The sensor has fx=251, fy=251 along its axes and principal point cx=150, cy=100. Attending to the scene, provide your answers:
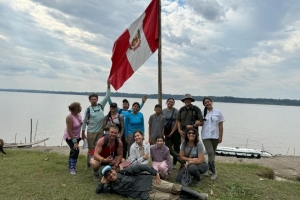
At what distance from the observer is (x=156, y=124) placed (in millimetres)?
6465

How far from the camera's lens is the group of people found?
516 cm

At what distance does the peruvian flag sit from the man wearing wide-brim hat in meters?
1.77

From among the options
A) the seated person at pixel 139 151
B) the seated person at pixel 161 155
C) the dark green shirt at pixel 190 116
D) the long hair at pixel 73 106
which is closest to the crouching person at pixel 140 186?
the seated person at pixel 139 151

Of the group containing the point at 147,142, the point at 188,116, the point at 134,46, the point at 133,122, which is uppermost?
the point at 134,46

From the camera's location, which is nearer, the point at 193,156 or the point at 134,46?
the point at 193,156

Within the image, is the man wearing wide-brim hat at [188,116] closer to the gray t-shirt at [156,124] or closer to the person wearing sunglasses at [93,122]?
the gray t-shirt at [156,124]

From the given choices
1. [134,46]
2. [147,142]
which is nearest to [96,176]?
[147,142]

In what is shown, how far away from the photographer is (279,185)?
260 inches

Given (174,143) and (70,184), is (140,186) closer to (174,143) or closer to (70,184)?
(70,184)

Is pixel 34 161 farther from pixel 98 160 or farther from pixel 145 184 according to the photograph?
pixel 145 184

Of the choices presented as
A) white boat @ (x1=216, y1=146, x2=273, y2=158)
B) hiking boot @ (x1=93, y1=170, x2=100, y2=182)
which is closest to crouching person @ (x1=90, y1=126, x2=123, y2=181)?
hiking boot @ (x1=93, y1=170, x2=100, y2=182)

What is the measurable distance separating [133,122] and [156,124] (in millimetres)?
596

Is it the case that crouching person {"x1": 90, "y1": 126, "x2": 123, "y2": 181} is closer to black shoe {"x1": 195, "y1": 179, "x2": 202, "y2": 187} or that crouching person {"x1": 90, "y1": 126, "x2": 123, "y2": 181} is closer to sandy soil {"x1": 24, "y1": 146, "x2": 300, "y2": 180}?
black shoe {"x1": 195, "y1": 179, "x2": 202, "y2": 187}

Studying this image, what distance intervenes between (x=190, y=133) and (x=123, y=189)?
1956mm
